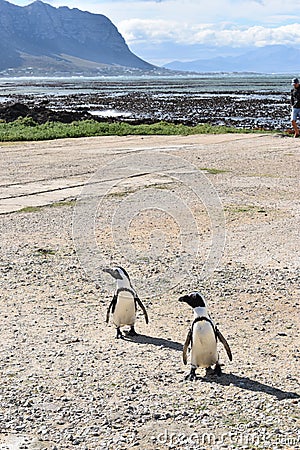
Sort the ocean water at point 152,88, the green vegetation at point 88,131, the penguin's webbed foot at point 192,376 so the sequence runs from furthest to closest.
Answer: the ocean water at point 152,88, the green vegetation at point 88,131, the penguin's webbed foot at point 192,376

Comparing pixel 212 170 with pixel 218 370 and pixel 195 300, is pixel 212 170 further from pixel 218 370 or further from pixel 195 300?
pixel 218 370

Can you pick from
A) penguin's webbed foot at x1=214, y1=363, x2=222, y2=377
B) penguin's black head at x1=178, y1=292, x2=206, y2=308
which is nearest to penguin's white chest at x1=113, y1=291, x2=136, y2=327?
penguin's black head at x1=178, y1=292, x2=206, y2=308

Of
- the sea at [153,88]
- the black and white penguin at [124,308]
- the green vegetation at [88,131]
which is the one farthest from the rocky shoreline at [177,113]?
the black and white penguin at [124,308]

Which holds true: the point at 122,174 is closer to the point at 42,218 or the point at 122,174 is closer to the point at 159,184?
the point at 159,184

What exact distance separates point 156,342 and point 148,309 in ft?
2.47

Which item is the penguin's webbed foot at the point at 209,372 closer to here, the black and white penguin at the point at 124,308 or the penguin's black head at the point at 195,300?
the penguin's black head at the point at 195,300

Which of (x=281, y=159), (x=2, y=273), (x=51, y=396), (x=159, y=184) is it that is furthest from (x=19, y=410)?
(x=281, y=159)

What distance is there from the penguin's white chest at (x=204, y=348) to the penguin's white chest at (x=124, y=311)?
2.78 feet

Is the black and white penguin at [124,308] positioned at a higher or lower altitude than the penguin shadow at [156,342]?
higher

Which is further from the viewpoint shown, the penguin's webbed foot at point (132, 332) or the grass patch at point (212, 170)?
the grass patch at point (212, 170)

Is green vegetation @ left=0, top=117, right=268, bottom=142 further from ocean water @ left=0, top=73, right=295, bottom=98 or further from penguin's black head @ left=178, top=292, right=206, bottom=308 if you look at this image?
ocean water @ left=0, top=73, right=295, bottom=98

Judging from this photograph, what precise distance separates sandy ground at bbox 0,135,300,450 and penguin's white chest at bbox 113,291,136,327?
158 millimetres

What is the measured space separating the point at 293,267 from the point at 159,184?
5322 mm

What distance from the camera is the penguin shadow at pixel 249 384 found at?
14.7ft
